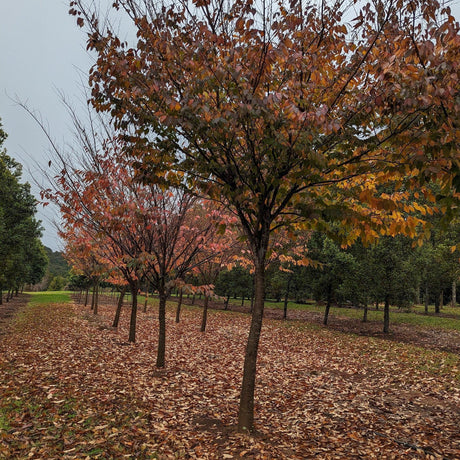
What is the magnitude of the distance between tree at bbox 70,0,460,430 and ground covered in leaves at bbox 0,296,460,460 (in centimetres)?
99

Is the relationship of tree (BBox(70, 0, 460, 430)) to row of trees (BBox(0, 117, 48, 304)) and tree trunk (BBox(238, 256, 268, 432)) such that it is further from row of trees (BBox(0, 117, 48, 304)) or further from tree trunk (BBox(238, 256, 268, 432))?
row of trees (BBox(0, 117, 48, 304))

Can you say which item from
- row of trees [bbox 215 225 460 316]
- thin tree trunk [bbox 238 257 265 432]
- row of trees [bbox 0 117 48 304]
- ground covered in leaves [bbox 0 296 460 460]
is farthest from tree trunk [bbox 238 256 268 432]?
row of trees [bbox 0 117 48 304]

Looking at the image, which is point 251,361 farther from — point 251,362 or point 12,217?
point 12,217

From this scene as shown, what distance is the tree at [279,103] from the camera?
3680mm

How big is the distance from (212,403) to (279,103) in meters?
5.64

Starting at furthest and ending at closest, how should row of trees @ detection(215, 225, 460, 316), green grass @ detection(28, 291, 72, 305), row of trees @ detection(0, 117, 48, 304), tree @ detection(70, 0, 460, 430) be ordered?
green grass @ detection(28, 291, 72, 305) → row of trees @ detection(0, 117, 48, 304) → row of trees @ detection(215, 225, 460, 316) → tree @ detection(70, 0, 460, 430)

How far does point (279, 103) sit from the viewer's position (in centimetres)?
411

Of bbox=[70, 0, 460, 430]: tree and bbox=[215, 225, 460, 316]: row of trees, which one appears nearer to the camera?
bbox=[70, 0, 460, 430]: tree

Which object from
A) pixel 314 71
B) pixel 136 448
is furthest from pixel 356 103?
pixel 136 448

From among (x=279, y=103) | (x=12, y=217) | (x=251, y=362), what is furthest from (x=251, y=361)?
(x=12, y=217)

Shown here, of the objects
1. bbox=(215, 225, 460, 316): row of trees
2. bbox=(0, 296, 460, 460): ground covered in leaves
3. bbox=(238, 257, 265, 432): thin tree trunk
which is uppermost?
bbox=(215, 225, 460, 316): row of trees

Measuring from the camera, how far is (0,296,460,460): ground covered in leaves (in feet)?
14.9

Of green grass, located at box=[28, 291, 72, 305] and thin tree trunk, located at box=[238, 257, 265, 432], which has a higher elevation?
thin tree trunk, located at box=[238, 257, 265, 432]

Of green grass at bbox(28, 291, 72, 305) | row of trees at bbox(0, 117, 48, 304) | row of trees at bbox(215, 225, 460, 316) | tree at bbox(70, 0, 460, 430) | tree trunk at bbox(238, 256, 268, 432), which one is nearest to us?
tree at bbox(70, 0, 460, 430)
